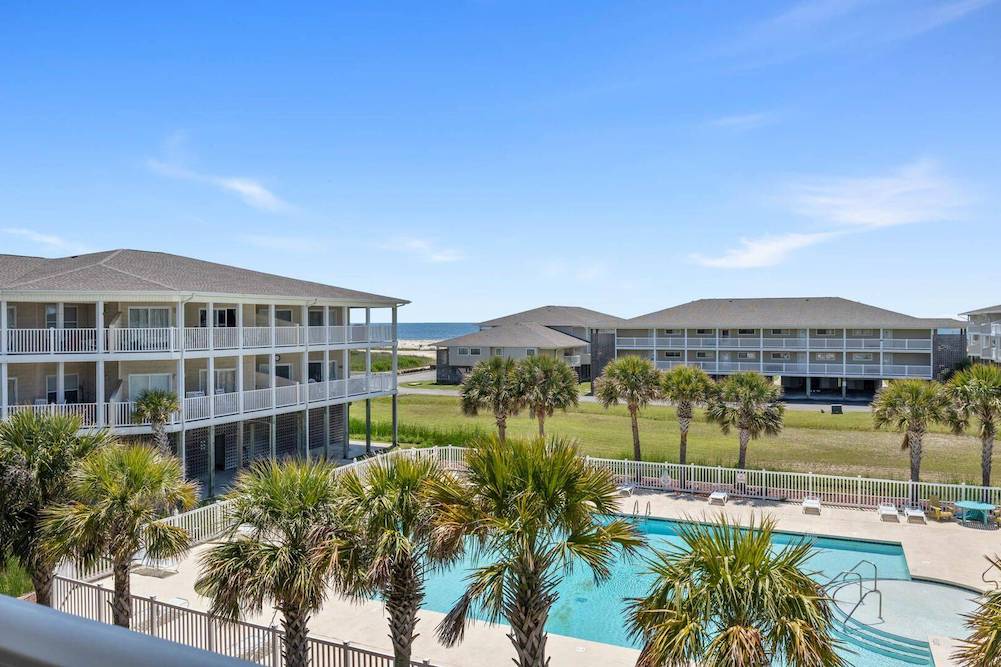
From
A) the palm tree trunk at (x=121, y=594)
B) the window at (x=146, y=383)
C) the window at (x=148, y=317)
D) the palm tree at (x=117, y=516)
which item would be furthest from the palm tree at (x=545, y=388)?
the palm tree trunk at (x=121, y=594)

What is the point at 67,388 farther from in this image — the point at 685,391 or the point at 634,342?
the point at 634,342

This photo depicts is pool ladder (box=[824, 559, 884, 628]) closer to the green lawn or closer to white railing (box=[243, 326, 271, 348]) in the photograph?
the green lawn

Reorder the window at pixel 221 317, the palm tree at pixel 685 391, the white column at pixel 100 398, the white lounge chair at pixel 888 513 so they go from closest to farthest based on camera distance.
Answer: the white lounge chair at pixel 888 513 → the white column at pixel 100 398 → the palm tree at pixel 685 391 → the window at pixel 221 317

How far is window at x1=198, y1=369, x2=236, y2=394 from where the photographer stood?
2756 cm

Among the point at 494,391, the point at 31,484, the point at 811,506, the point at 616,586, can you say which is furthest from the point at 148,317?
the point at 811,506

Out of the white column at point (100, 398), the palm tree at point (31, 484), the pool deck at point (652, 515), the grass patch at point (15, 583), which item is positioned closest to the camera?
the palm tree at point (31, 484)

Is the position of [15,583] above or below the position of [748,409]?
below

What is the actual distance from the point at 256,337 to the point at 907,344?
47.7 m

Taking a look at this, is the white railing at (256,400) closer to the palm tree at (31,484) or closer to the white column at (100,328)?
the white column at (100,328)

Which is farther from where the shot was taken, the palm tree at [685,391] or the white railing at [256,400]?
the palm tree at [685,391]

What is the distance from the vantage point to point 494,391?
29.0m

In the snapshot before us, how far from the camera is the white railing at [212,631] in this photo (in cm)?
1188

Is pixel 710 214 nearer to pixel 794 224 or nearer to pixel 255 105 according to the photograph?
pixel 794 224

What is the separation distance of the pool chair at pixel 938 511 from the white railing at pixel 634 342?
38.7 metres
